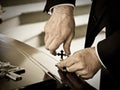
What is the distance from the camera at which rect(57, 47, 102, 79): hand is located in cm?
86

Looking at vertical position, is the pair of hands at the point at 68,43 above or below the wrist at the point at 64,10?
below

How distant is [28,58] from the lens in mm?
1065

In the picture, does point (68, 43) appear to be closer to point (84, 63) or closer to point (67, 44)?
Result: point (67, 44)

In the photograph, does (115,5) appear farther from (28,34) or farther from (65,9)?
(28,34)

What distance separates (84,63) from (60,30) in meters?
0.22

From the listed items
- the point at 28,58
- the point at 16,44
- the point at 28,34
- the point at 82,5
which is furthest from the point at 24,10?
the point at 28,58

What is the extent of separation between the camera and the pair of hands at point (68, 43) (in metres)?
0.87

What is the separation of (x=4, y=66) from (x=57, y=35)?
0.24 m

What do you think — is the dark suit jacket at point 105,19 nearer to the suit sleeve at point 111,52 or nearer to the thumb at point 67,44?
the suit sleeve at point 111,52

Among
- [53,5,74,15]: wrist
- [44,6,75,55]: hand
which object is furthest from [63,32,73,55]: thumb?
[53,5,74,15]: wrist

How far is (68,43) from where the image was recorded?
1.03 meters

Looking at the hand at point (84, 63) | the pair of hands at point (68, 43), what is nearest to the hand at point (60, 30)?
the pair of hands at point (68, 43)

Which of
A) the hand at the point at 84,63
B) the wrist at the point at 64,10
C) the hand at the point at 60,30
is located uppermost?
the wrist at the point at 64,10

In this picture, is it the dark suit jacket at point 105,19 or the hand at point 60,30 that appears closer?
the dark suit jacket at point 105,19
